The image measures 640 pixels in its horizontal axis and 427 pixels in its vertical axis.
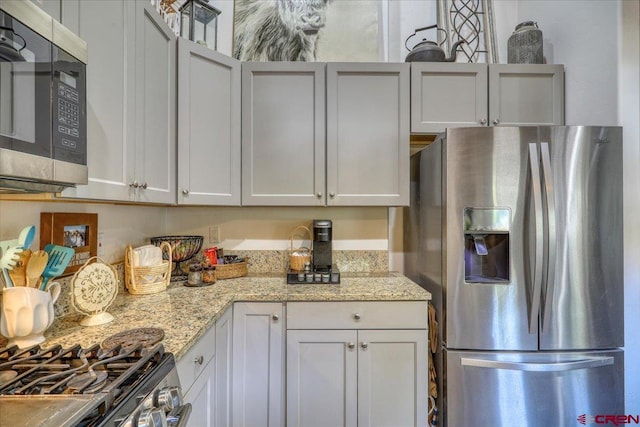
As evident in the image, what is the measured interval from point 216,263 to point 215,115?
931 mm

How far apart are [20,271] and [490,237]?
1.95 m

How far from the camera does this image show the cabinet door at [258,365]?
155 centimetres

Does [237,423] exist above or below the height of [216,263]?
below

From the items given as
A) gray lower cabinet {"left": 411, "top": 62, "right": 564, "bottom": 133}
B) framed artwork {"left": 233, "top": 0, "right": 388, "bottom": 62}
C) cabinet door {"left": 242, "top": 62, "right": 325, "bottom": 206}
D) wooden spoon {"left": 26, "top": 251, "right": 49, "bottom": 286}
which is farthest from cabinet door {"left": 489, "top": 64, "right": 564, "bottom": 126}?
wooden spoon {"left": 26, "top": 251, "right": 49, "bottom": 286}

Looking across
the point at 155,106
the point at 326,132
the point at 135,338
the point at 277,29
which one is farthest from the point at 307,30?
→ the point at 135,338

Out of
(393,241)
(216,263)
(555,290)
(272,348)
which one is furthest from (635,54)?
(216,263)

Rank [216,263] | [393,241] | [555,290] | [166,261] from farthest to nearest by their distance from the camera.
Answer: [393,241], [216,263], [166,261], [555,290]

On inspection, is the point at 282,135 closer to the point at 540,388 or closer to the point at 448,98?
the point at 448,98

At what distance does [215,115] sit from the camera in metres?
1.74

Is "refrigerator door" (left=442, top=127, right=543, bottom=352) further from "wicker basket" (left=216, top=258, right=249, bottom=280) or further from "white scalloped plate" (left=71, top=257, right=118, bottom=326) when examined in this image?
"white scalloped plate" (left=71, top=257, right=118, bottom=326)

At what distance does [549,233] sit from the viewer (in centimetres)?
140

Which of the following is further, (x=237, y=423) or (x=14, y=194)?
(x=237, y=423)

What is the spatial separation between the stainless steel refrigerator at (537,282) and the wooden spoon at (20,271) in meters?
1.71

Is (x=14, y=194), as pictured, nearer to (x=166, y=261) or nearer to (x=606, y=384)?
(x=166, y=261)
